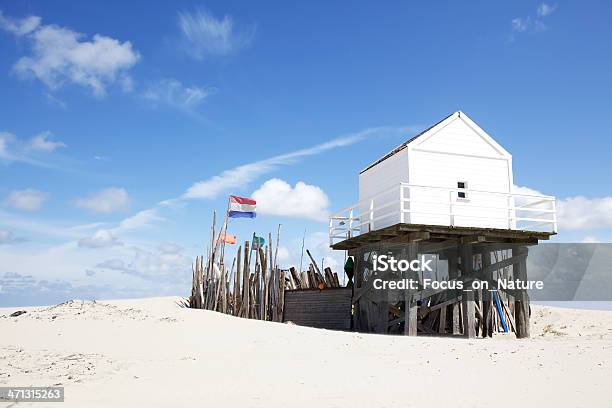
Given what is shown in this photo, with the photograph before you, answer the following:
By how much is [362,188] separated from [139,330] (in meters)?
12.0

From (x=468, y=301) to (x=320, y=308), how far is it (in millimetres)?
6618

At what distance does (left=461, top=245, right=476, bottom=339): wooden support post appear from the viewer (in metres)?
18.7

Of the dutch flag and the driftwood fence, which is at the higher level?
the dutch flag

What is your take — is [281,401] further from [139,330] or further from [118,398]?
[139,330]

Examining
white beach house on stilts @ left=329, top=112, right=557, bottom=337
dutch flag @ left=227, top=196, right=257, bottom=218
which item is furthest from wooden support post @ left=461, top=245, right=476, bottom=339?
dutch flag @ left=227, top=196, right=257, bottom=218

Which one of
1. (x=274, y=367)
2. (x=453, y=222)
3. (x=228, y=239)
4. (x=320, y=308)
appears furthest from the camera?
(x=228, y=239)

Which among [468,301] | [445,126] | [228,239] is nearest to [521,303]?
[468,301]

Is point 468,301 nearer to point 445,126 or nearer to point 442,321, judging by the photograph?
point 442,321

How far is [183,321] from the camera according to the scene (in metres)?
16.2

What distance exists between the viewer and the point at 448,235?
1934 centimetres

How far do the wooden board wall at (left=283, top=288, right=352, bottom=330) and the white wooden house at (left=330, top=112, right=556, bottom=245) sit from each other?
3673mm

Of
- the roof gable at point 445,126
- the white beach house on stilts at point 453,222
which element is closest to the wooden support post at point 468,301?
the white beach house on stilts at point 453,222

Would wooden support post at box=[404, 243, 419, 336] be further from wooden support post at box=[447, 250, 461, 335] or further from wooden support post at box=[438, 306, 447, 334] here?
wooden support post at box=[447, 250, 461, 335]

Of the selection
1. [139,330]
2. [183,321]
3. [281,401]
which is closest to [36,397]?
[281,401]
